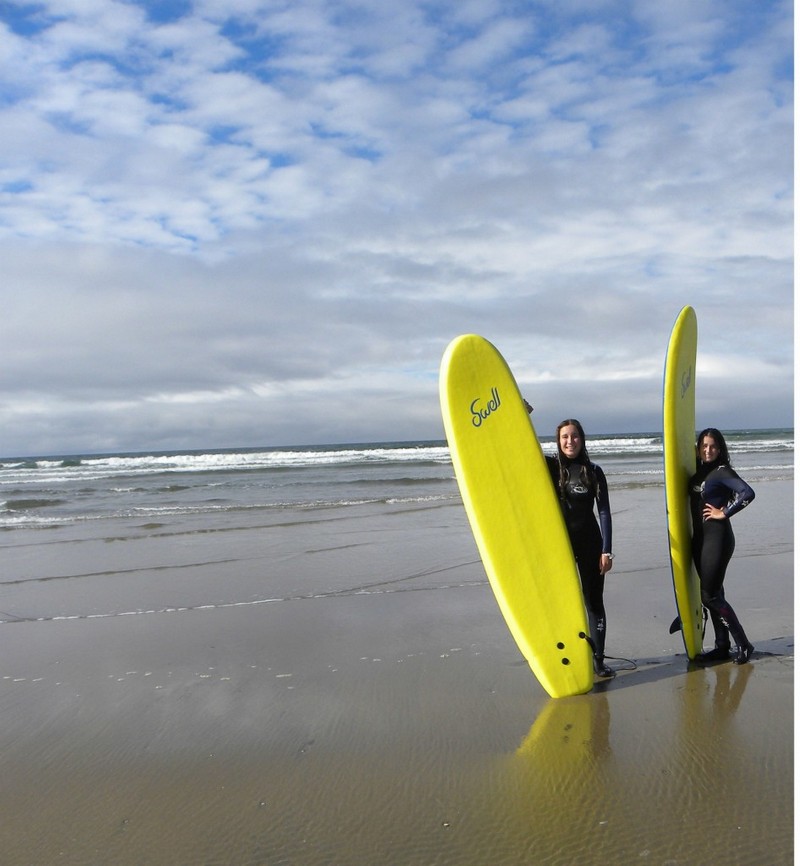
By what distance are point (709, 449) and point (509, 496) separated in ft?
3.48

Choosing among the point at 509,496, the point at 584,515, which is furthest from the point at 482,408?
the point at 584,515

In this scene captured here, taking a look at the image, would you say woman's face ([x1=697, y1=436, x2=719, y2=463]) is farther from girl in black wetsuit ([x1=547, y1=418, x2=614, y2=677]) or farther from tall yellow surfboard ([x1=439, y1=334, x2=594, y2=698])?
tall yellow surfboard ([x1=439, y1=334, x2=594, y2=698])

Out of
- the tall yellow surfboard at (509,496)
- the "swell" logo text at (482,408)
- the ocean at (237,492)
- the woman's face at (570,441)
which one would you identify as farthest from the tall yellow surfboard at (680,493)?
the ocean at (237,492)

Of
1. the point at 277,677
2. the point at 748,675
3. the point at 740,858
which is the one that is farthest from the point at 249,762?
the point at 748,675

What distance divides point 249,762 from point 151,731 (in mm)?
605

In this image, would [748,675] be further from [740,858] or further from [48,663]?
[48,663]

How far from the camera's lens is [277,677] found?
144 inches

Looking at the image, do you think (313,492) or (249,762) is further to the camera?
(313,492)

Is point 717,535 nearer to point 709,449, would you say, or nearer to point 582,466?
point 709,449

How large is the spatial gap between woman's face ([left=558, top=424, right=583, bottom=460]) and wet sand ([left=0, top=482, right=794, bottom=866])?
1129mm

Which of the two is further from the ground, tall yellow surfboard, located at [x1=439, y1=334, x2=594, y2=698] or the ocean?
tall yellow surfboard, located at [x1=439, y1=334, x2=594, y2=698]

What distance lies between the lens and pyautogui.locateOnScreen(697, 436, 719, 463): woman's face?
357 centimetres

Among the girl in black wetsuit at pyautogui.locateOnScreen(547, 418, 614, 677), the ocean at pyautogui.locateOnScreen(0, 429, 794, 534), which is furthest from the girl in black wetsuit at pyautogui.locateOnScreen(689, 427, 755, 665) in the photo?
the ocean at pyautogui.locateOnScreen(0, 429, 794, 534)

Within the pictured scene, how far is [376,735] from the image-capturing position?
288 cm
